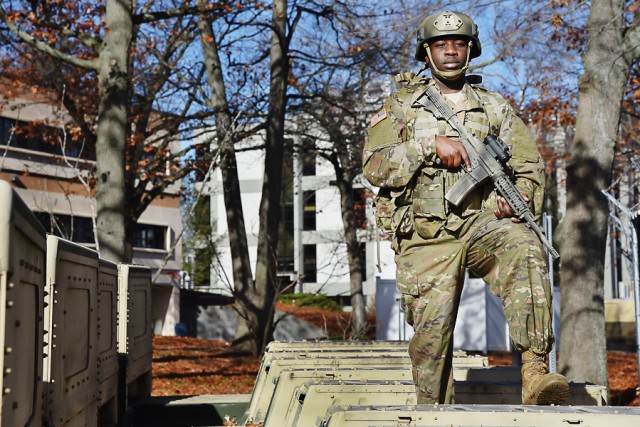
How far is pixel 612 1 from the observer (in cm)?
1133

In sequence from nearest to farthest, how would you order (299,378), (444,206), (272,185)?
(444,206), (299,378), (272,185)

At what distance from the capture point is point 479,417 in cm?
296

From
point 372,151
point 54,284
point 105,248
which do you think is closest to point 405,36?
point 105,248

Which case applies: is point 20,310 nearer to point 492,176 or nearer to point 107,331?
point 492,176

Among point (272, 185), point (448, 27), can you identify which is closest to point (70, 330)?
point (448, 27)

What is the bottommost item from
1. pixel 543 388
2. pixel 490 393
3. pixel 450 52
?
pixel 490 393

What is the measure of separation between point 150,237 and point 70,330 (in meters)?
38.5

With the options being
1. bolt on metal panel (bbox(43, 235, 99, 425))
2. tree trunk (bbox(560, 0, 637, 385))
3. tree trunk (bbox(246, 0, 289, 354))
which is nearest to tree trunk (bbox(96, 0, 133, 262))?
tree trunk (bbox(560, 0, 637, 385))

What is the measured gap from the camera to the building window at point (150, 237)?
138ft

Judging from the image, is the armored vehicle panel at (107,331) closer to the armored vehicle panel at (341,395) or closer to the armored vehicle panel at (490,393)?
the armored vehicle panel at (341,395)

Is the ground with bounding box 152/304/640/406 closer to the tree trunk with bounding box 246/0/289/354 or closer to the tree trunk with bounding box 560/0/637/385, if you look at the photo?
the tree trunk with bounding box 246/0/289/354

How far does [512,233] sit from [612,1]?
7.52 m

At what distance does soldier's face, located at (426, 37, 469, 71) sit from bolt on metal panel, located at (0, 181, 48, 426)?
2337 mm

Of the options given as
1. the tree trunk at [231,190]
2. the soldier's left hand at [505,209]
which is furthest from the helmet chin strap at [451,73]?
the tree trunk at [231,190]
